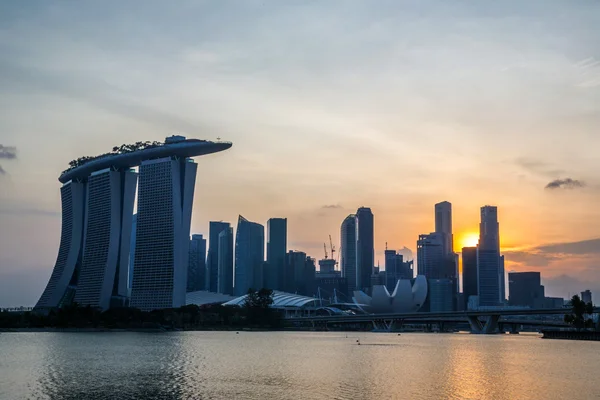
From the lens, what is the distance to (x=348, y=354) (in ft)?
377

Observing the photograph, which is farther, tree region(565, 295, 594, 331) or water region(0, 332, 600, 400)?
tree region(565, 295, 594, 331)

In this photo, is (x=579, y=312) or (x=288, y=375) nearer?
(x=288, y=375)

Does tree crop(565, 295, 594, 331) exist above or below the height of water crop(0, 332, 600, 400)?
above

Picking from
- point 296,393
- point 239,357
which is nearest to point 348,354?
point 239,357

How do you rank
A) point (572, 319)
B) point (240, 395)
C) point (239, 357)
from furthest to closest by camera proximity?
point (572, 319)
point (239, 357)
point (240, 395)

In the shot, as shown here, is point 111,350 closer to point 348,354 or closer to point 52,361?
point 52,361

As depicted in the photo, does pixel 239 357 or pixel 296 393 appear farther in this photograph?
pixel 239 357

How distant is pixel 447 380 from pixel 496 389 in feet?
24.5

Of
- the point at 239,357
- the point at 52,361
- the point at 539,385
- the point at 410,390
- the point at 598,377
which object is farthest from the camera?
the point at 239,357

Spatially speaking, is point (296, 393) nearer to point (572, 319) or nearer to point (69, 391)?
point (69, 391)

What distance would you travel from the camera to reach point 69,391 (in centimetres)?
6181

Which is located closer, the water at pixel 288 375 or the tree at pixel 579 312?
the water at pixel 288 375

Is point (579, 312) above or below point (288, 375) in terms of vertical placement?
above

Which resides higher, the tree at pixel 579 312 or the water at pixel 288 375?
the tree at pixel 579 312
